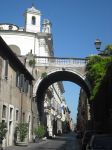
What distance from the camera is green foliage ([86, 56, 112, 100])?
123 feet

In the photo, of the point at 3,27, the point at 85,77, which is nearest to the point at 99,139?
the point at 85,77

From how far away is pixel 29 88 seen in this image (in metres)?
39.9

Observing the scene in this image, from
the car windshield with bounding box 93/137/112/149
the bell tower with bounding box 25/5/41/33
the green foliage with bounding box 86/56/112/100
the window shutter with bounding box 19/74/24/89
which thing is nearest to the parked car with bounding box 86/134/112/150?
the car windshield with bounding box 93/137/112/149

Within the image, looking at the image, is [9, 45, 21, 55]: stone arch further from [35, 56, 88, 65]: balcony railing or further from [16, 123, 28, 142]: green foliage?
[16, 123, 28, 142]: green foliage

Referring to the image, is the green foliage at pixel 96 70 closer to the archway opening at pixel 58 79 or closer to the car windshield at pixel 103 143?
the archway opening at pixel 58 79

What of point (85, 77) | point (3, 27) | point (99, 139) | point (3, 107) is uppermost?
point (3, 27)

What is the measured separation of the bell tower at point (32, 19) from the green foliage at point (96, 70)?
2091 cm

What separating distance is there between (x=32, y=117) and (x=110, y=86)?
12.7m

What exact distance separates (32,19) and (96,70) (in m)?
25.0

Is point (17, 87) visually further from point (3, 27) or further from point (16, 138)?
point (3, 27)

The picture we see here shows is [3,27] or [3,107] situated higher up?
[3,27]

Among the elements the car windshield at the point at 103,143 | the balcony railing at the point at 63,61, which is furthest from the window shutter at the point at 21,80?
the car windshield at the point at 103,143

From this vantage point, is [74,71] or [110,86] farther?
[74,71]

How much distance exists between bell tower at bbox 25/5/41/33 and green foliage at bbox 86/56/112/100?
20906 millimetres
